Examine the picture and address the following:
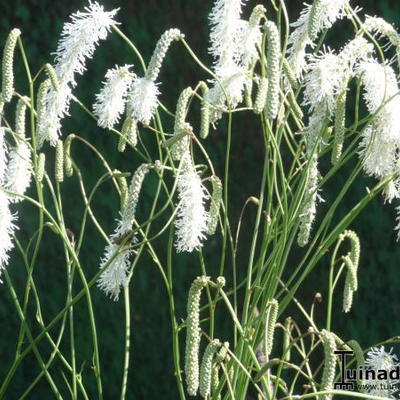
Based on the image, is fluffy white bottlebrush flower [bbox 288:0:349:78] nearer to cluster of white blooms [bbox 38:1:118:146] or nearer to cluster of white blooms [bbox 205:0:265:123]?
cluster of white blooms [bbox 205:0:265:123]

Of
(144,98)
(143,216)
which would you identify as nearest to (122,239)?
(144,98)

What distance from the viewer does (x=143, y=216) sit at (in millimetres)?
2764

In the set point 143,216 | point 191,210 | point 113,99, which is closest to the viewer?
point 191,210

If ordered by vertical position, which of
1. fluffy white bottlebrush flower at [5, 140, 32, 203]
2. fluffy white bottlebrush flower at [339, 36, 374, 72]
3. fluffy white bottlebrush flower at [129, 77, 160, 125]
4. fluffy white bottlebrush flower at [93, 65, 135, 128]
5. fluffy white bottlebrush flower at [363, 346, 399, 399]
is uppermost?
fluffy white bottlebrush flower at [339, 36, 374, 72]

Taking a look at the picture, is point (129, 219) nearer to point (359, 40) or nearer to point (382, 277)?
point (359, 40)

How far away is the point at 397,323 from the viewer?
270 cm

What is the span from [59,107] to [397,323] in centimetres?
141

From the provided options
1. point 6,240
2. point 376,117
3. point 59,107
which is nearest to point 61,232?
point 6,240

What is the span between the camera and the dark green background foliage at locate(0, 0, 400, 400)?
8.84 feet

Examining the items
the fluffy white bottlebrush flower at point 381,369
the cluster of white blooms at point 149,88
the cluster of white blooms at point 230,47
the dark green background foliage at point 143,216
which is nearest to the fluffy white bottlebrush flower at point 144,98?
the cluster of white blooms at point 149,88

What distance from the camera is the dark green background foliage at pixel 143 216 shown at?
8.84ft

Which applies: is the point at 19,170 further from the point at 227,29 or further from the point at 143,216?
the point at 143,216

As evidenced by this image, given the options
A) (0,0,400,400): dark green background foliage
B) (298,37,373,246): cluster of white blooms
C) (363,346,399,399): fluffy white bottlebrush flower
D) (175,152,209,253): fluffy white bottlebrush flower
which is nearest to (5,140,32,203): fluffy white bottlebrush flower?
(175,152,209,253): fluffy white bottlebrush flower

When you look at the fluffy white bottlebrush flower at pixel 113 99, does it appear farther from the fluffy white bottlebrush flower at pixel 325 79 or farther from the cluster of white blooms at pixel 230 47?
the fluffy white bottlebrush flower at pixel 325 79
